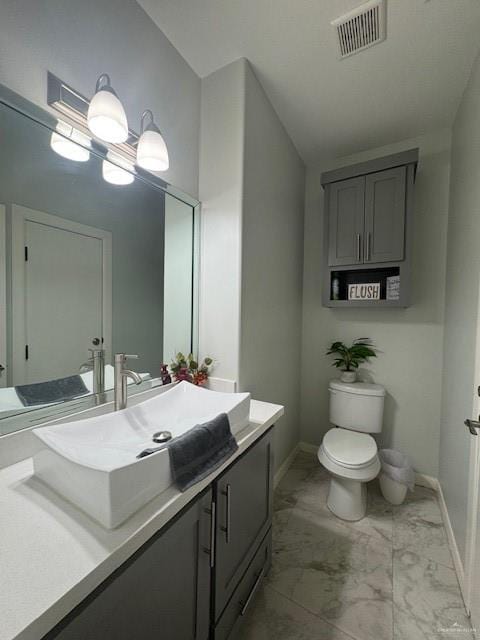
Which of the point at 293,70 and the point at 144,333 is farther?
the point at 293,70

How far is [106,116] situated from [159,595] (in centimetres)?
147

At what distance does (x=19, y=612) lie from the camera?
0.43m

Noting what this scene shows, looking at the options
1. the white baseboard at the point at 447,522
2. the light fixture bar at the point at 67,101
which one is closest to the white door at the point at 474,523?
the white baseboard at the point at 447,522

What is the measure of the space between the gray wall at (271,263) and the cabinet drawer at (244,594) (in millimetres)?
743

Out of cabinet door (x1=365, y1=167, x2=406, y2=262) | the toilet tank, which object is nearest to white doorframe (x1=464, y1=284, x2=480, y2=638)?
the toilet tank

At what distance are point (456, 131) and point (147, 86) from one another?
195 centimetres

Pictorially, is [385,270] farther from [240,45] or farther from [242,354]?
[240,45]

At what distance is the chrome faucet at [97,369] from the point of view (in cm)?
112

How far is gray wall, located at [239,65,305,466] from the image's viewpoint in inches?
61.5

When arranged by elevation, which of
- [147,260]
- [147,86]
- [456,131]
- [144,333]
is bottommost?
[144,333]

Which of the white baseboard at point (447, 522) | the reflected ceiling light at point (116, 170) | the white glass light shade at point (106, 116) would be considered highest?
the white glass light shade at point (106, 116)

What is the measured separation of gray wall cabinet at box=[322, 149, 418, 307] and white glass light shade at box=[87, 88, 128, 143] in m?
1.58

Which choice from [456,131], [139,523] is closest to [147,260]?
[139,523]

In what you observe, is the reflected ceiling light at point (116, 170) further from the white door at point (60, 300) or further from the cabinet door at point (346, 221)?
the cabinet door at point (346, 221)
